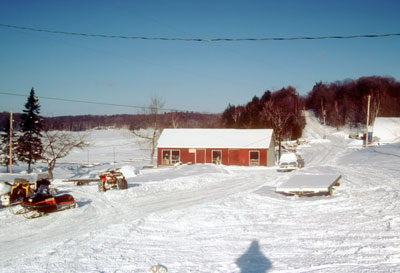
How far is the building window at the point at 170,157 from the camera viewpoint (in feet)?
140

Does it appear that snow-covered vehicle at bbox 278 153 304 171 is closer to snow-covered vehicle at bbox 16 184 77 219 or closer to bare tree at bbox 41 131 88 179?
bare tree at bbox 41 131 88 179

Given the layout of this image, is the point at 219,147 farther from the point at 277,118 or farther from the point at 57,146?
the point at 57,146

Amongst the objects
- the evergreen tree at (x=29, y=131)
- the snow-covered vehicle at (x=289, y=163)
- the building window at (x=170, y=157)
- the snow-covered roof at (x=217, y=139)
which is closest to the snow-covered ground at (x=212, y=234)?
the snow-covered vehicle at (x=289, y=163)

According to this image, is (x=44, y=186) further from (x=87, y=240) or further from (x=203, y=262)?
(x=203, y=262)

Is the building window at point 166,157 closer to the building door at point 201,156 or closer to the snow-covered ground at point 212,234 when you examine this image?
the building door at point 201,156

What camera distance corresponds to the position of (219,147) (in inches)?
1628

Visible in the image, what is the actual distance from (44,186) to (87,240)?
270 inches

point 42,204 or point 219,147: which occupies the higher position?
point 219,147

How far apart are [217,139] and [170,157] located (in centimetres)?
605

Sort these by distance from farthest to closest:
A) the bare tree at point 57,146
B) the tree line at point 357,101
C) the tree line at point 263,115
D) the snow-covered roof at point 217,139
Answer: the tree line at point 357,101, the tree line at point 263,115, the snow-covered roof at point 217,139, the bare tree at point 57,146

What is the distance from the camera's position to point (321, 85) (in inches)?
5079

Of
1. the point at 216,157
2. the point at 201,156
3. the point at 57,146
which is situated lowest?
the point at 216,157

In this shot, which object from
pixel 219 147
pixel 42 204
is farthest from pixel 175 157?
pixel 42 204

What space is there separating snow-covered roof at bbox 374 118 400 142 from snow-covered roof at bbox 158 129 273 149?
30355 millimetres
